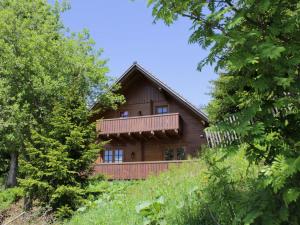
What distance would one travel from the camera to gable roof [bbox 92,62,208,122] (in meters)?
27.1

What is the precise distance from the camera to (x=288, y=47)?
4141mm

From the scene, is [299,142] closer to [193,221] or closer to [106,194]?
[193,221]

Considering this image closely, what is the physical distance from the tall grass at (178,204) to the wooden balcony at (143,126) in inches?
526

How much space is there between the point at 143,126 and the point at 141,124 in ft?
0.75

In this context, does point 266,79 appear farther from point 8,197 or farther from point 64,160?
point 8,197

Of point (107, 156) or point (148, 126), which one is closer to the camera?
point (148, 126)

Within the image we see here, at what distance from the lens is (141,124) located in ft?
91.1

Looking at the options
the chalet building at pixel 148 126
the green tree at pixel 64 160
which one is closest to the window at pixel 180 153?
the chalet building at pixel 148 126

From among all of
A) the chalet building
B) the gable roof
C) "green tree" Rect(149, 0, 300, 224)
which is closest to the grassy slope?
"green tree" Rect(149, 0, 300, 224)

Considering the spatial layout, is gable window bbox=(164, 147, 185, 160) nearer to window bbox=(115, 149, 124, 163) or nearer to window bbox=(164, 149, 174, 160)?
window bbox=(164, 149, 174, 160)

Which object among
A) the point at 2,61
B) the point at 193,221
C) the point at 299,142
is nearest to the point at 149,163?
the point at 2,61

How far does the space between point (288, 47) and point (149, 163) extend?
20550mm

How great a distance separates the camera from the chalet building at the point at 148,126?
2722 centimetres

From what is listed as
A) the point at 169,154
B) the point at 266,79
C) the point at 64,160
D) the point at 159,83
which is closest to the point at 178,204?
the point at 266,79
